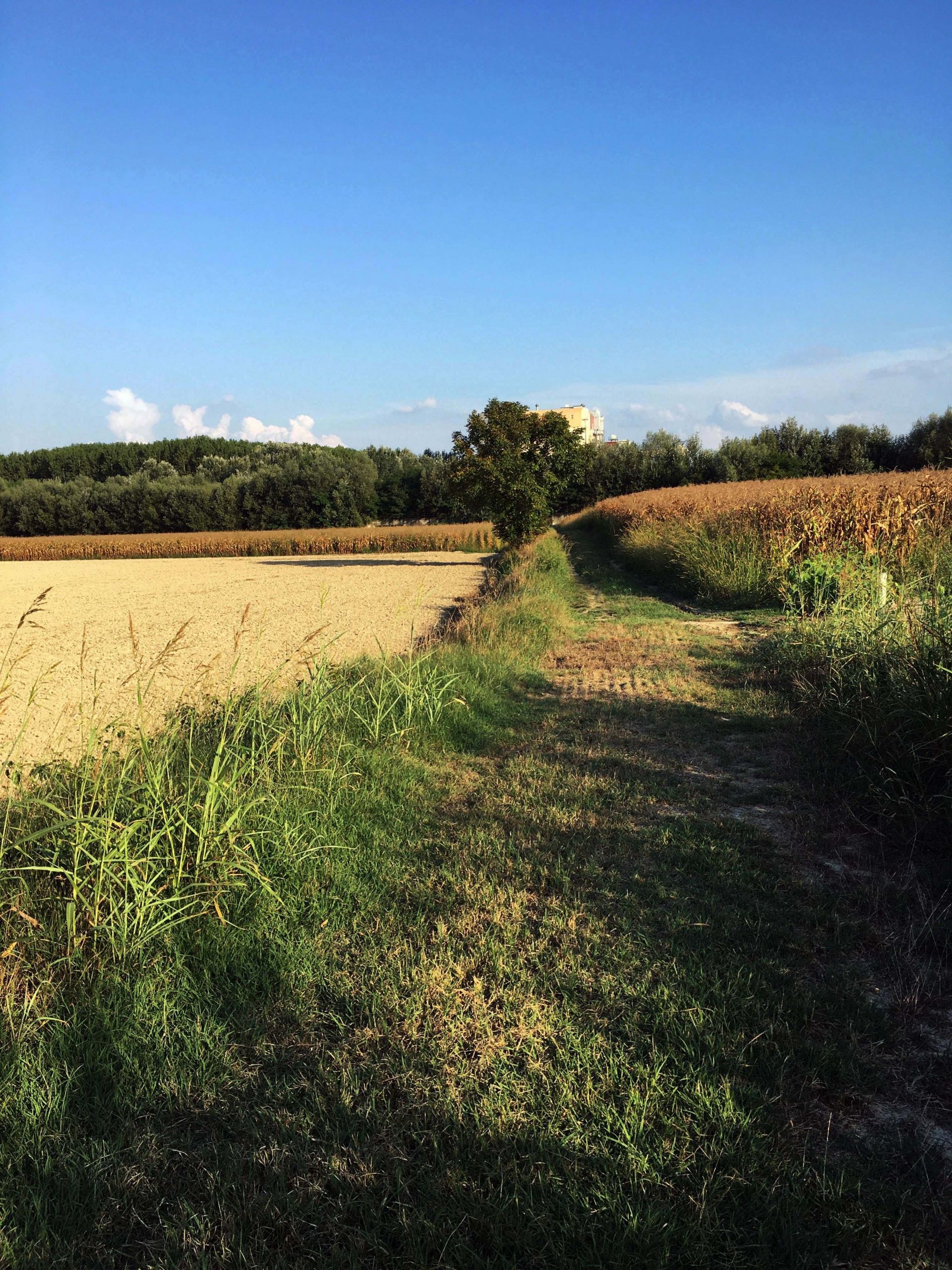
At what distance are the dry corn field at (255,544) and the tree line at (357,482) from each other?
6.71 meters

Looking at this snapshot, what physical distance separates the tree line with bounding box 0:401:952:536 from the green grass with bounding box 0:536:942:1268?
45.7 meters

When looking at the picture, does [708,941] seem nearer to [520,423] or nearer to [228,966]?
[228,966]

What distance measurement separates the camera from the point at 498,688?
6848 millimetres

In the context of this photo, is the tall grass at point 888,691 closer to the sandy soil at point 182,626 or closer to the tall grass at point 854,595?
the tall grass at point 854,595

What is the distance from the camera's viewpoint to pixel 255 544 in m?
49.6

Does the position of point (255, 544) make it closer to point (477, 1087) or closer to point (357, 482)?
point (357, 482)

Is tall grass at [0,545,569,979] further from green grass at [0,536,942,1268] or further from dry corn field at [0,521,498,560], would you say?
dry corn field at [0,521,498,560]

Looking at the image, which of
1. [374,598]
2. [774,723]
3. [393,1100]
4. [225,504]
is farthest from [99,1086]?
[225,504]

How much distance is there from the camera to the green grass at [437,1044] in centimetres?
173

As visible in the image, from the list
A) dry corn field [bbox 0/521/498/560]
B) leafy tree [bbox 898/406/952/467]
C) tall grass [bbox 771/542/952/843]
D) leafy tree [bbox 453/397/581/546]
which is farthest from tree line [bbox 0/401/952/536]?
tall grass [bbox 771/542/952/843]

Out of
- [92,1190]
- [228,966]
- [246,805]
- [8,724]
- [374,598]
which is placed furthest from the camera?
[374,598]

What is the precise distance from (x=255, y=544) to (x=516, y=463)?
30001 mm

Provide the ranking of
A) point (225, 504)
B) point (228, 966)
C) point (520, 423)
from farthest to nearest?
1. point (225, 504)
2. point (520, 423)
3. point (228, 966)

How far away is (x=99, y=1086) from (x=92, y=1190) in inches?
14.1
